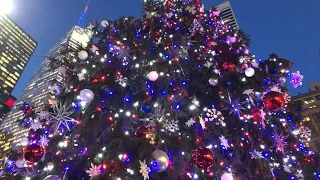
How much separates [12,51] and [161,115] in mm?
91568

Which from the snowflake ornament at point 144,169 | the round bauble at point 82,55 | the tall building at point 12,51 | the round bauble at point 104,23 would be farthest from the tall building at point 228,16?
the tall building at point 12,51

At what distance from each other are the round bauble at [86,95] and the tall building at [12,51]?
228 ft

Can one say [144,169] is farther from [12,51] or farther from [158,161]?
[12,51]

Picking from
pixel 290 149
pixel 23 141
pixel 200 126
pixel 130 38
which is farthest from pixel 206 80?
pixel 23 141

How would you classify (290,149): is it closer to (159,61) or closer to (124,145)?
(159,61)

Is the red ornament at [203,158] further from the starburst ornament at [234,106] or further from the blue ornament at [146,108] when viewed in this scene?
the starburst ornament at [234,106]

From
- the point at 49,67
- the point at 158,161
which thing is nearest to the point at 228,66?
the point at 158,161

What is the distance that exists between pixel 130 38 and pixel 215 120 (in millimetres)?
2771

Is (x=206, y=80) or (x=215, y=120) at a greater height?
(x=206, y=80)

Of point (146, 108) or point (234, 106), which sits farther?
point (234, 106)

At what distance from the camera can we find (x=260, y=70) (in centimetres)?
576

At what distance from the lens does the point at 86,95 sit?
4145 millimetres

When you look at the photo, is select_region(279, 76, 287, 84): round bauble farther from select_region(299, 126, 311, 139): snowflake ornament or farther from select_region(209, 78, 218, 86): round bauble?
select_region(209, 78, 218, 86): round bauble

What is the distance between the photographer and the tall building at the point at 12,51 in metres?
70.4
